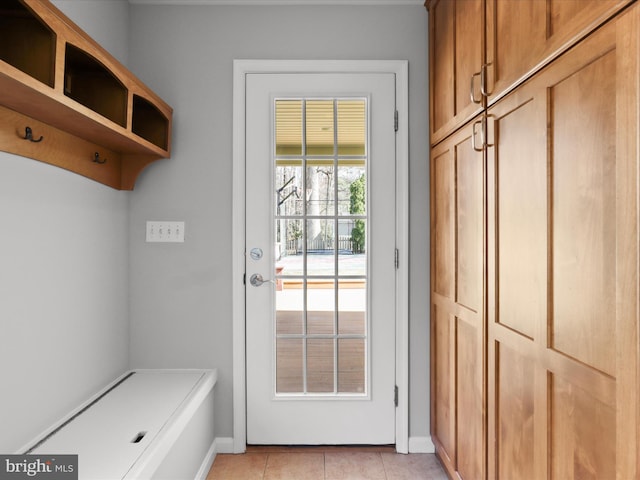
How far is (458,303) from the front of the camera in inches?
72.6

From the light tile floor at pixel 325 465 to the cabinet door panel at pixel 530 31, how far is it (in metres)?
1.78

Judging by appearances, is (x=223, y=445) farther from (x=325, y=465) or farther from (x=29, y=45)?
(x=29, y=45)

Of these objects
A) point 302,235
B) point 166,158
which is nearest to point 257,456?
point 302,235

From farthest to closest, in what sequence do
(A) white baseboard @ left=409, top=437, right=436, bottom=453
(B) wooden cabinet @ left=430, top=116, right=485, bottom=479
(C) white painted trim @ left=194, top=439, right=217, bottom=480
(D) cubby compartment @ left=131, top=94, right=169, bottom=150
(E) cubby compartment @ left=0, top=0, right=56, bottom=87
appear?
(A) white baseboard @ left=409, top=437, right=436, bottom=453 → (D) cubby compartment @ left=131, top=94, right=169, bottom=150 → (C) white painted trim @ left=194, top=439, right=217, bottom=480 → (B) wooden cabinet @ left=430, top=116, right=485, bottom=479 → (E) cubby compartment @ left=0, top=0, right=56, bottom=87

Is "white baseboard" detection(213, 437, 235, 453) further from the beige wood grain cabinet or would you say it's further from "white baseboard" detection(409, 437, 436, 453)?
the beige wood grain cabinet

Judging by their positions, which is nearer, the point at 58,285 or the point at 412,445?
the point at 58,285

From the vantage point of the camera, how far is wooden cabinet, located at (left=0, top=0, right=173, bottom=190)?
3.83 ft

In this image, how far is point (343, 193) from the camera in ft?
7.63

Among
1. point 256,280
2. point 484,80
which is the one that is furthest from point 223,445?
point 484,80

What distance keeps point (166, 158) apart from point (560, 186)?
6.17 ft

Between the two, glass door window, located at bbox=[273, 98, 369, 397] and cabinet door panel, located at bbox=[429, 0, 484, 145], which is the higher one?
cabinet door panel, located at bbox=[429, 0, 484, 145]

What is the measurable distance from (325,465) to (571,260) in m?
1.66

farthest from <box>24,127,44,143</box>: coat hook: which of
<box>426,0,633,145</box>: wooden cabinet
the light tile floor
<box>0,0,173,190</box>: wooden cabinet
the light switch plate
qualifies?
the light tile floor

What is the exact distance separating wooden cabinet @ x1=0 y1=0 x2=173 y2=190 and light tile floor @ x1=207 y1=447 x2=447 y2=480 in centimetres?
154
